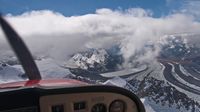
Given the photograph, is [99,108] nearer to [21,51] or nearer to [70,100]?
[70,100]

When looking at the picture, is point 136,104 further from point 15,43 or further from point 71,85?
point 15,43

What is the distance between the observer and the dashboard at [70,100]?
18.1 feet

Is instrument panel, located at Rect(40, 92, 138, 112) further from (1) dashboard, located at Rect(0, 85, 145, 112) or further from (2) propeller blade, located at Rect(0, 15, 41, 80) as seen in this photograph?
(2) propeller blade, located at Rect(0, 15, 41, 80)

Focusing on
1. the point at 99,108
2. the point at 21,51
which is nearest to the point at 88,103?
the point at 99,108

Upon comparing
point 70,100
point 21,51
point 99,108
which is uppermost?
point 21,51

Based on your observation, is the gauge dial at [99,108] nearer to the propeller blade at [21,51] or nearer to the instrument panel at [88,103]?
the instrument panel at [88,103]

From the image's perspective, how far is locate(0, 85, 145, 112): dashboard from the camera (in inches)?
218

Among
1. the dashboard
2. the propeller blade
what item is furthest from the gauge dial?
the propeller blade

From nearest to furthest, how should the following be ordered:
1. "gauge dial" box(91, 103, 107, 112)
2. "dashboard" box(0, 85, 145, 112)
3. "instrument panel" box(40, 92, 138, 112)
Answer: "dashboard" box(0, 85, 145, 112)
"instrument panel" box(40, 92, 138, 112)
"gauge dial" box(91, 103, 107, 112)

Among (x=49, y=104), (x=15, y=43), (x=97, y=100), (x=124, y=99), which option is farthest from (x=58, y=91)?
(x=15, y=43)

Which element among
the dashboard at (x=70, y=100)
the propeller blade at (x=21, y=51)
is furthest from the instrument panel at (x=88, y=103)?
the propeller blade at (x=21, y=51)

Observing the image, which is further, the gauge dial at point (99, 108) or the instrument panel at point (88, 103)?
the gauge dial at point (99, 108)

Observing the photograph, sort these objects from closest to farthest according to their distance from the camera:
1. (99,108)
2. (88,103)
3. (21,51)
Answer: (88,103)
(99,108)
(21,51)

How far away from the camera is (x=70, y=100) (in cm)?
609
